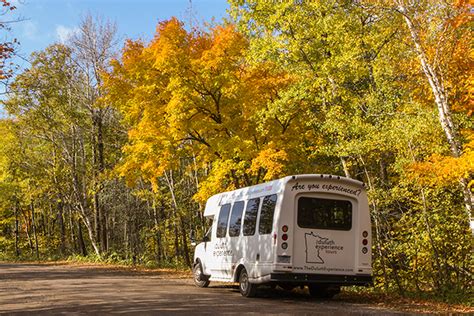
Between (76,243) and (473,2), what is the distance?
52.3 metres

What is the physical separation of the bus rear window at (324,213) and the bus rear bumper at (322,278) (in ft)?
3.54

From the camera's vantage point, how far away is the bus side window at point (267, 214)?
453 inches

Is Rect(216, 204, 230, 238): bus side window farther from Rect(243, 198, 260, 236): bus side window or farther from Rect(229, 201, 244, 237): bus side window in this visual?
Rect(243, 198, 260, 236): bus side window

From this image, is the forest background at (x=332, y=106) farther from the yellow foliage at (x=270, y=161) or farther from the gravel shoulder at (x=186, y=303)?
the gravel shoulder at (x=186, y=303)

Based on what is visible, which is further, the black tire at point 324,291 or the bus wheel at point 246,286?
the black tire at point 324,291

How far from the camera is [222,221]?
14289 millimetres

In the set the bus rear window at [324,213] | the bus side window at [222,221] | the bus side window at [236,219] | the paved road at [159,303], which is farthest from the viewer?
the bus side window at [222,221]

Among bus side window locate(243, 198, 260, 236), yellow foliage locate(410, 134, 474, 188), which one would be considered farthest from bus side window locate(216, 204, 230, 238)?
yellow foliage locate(410, 134, 474, 188)

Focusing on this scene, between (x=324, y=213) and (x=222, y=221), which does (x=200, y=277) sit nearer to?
(x=222, y=221)

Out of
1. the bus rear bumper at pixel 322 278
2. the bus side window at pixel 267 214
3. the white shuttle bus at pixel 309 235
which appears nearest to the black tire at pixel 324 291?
the white shuttle bus at pixel 309 235

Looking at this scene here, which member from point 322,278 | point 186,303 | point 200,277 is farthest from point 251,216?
point 200,277

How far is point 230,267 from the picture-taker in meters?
13.3

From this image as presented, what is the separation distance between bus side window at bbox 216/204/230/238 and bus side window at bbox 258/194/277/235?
2233mm

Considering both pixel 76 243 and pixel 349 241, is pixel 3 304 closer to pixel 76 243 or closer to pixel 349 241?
pixel 349 241
